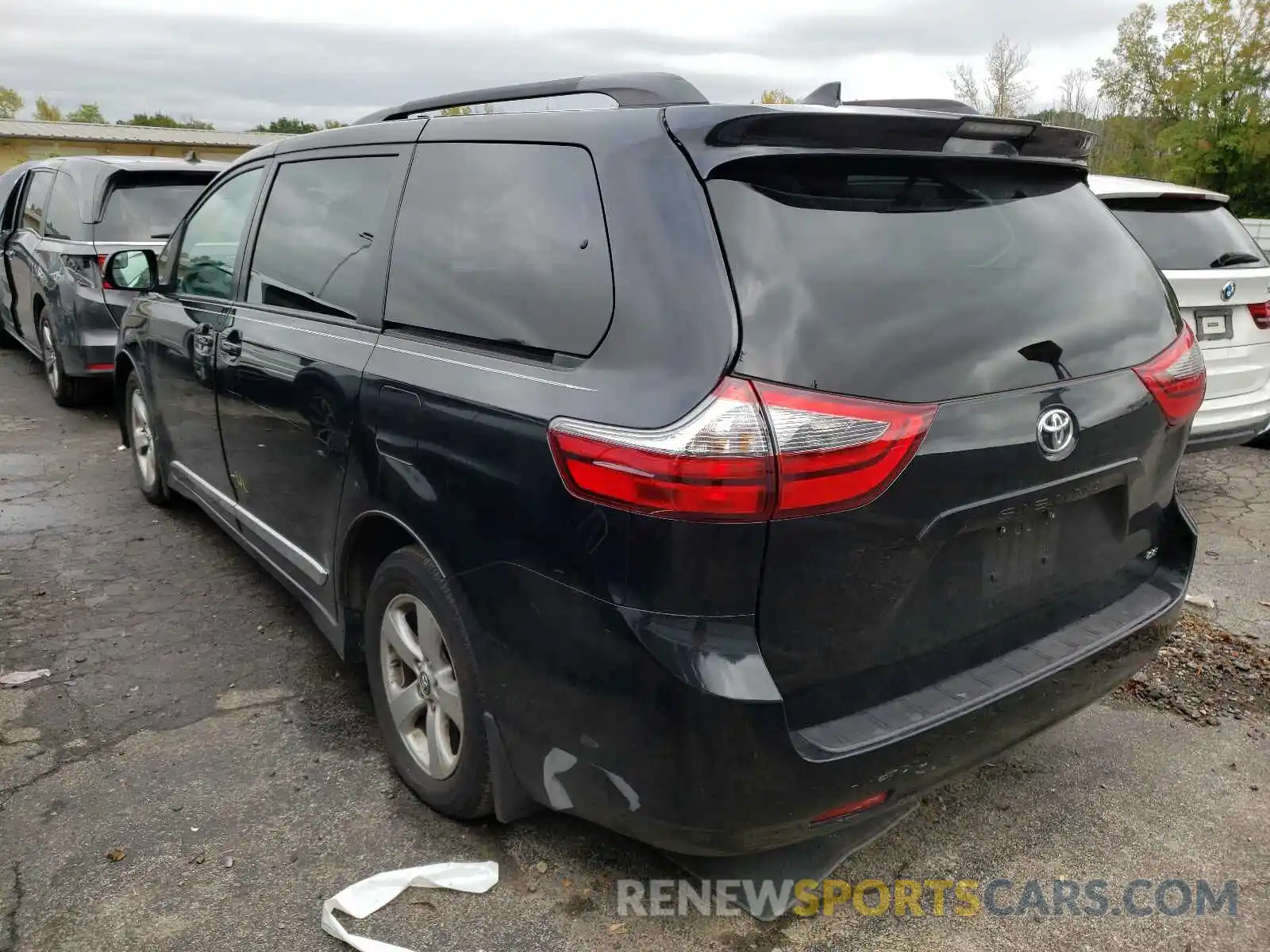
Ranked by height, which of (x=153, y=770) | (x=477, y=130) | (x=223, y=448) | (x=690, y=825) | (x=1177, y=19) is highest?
(x=1177, y=19)

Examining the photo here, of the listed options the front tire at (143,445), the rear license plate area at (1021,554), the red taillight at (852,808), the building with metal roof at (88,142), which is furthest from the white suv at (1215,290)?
the building with metal roof at (88,142)

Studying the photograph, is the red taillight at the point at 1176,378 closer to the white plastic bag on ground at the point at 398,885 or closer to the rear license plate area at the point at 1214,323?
the white plastic bag on ground at the point at 398,885

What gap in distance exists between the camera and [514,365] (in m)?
2.25

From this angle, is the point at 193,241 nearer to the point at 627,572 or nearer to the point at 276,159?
the point at 276,159

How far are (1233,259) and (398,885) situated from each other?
5225mm

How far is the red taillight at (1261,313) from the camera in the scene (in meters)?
5.30

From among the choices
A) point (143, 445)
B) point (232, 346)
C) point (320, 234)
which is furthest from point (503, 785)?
point (143, 445)

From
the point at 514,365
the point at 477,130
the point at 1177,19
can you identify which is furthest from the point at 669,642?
the point at 1177,19

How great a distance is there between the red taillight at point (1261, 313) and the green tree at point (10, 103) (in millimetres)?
96145

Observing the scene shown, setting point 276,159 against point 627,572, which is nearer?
point 627,572

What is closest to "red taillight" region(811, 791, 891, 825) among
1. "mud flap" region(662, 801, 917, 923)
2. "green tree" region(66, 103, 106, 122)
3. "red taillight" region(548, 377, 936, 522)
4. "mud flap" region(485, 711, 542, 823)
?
"mud flap" region(662, 801, 917, 923)

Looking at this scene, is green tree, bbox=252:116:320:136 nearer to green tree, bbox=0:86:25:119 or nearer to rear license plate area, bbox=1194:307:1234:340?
green tree, bbox=0:86:25:119

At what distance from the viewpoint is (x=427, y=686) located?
8.87 ft

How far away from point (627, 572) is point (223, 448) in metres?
2.62
